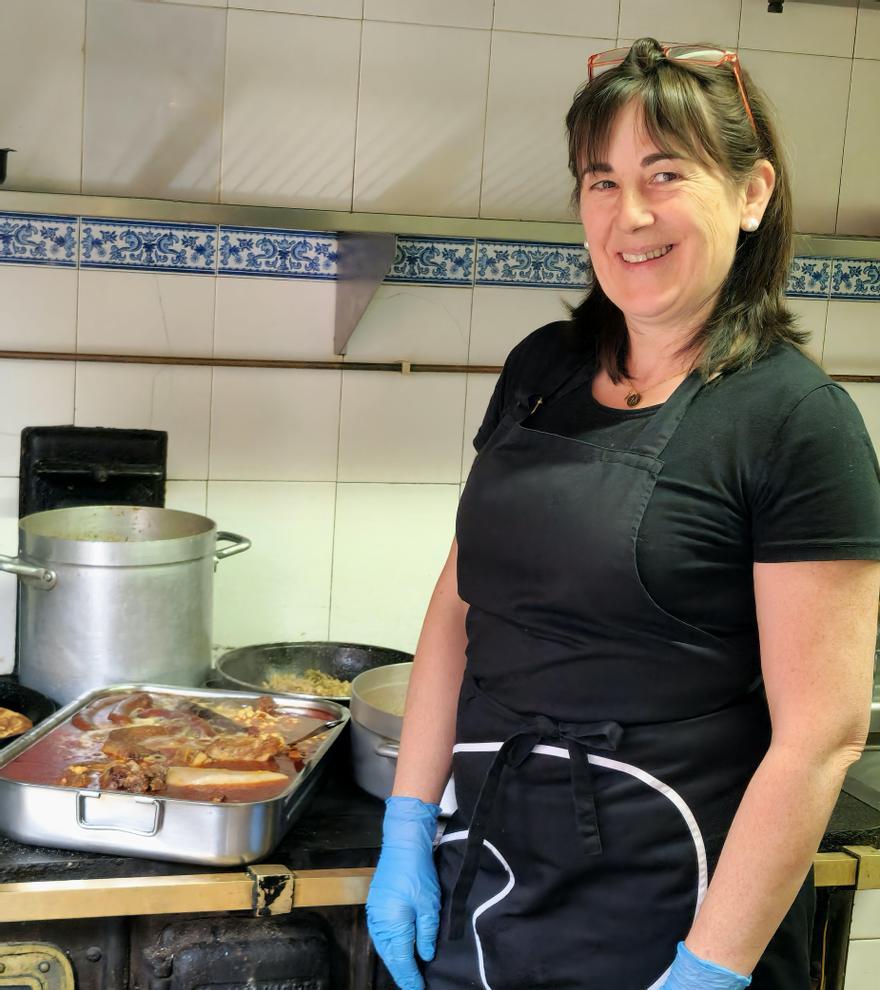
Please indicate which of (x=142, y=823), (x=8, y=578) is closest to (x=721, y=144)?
(x=142, y=823)

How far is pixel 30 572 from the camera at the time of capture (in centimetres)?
199

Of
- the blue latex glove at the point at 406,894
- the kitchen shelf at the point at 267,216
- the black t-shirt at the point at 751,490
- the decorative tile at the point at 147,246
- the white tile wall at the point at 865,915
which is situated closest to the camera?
the black t-shirt at the point at 751,490

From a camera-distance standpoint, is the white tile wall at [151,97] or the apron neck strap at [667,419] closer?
the apron neck strap at [667,419]

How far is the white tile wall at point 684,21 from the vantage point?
99.0 inches

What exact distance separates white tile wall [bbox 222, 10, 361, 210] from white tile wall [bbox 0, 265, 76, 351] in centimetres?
38

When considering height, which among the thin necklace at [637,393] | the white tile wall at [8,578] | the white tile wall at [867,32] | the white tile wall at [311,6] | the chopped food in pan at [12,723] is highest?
the white tile wall at [867,32]

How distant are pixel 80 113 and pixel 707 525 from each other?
5.46ft

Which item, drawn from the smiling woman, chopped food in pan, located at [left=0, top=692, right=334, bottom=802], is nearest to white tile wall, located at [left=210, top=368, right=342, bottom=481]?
chopped food in pan, located at [left=0, top=692, right=334, bottom=802]

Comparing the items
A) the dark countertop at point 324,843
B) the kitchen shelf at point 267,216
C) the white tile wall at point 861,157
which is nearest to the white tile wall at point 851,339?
the white tile wall at point 861,157

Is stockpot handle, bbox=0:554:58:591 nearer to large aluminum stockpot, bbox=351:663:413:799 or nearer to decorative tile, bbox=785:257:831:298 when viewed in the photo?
large aluminum stockpot, bbox=351:663:413:799

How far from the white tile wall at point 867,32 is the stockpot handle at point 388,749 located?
6.08 feet

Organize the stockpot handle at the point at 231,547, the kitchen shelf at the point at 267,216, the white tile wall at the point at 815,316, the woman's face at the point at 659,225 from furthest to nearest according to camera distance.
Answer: the white tile wall at the point at 815,316 < the stockpot handle at the point at 231,547 < the kitchen shelf at the point at 267,216 < the woman's face at the point at 659,225

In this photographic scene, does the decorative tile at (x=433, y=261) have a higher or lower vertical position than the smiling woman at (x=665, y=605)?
higher

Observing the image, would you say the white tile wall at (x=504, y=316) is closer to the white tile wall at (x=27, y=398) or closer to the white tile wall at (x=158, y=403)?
the white tile wall at (x=158, y=403)
